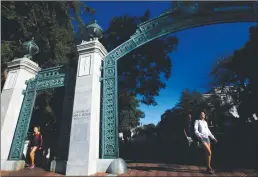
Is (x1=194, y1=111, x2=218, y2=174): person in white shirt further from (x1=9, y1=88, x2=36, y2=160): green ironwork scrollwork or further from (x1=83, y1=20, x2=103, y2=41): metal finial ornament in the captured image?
(x1=9, y1=88, x2=36, y2=160): green ironwork scrollwork

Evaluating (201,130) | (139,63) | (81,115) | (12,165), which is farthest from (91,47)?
(139,63)

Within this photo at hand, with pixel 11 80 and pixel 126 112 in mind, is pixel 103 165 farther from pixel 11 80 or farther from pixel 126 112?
pixel 126 112

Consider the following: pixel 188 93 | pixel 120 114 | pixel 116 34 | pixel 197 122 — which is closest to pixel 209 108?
pixel 188 93

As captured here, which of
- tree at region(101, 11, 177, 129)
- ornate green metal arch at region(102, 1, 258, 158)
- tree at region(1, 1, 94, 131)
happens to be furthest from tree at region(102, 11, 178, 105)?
ornate green metal arch at region(102, 1, 258, 158)

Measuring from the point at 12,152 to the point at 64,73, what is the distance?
3530mm

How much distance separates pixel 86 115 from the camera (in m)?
6.34

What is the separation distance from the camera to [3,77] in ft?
34.9

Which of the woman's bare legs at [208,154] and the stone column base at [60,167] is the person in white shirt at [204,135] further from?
the stone column base at [60,167]

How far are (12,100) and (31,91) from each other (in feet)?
2.54

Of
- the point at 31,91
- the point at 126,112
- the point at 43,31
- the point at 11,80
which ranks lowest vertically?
the point at 31,91

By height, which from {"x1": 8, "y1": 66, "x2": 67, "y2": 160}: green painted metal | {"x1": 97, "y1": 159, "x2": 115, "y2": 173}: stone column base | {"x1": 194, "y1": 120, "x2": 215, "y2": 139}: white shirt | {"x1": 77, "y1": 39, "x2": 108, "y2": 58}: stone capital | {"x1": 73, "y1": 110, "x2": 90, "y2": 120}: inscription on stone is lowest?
{"x1": 97, "y1": 159, "x2": 115, "y2": 173}: stone column base

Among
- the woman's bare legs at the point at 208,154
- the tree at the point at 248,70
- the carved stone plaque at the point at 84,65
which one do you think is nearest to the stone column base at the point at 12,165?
the carved stone plaque at the point at 84,65

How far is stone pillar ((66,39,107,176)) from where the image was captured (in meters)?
5.86

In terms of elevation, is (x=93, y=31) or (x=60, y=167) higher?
(x=93, y=31)
